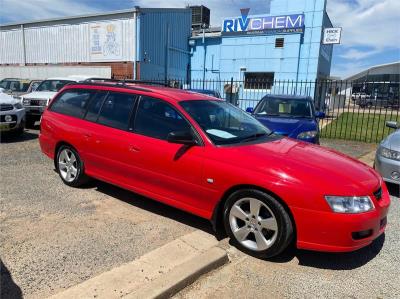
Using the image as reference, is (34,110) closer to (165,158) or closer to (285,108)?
(285,108)

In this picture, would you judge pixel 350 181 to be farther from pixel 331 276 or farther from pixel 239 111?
pixel 239 111

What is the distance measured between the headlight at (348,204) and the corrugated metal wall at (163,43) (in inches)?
658

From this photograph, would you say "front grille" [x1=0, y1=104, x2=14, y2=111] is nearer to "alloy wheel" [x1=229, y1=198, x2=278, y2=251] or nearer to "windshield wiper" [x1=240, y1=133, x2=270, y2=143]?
"windshield wiper" [x1=240, y1=133, x2=270, y2=143]

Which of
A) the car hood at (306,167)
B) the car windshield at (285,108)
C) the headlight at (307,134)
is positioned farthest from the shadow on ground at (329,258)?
the car windshield at (285,108)

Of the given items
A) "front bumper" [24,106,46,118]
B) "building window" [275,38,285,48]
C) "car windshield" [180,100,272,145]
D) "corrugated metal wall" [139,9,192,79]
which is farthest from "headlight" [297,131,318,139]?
"corrugated metal wall" [139,9,192,79]

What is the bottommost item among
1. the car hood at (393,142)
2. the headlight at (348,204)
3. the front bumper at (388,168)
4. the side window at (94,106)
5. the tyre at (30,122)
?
the tyre at (30,122)

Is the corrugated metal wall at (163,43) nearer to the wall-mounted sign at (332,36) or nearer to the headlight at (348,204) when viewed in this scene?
the wall-mounted sign at (332,36)

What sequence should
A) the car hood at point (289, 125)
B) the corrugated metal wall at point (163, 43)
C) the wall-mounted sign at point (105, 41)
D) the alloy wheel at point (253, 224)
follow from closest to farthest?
the alloy wheel at point (253, 224)
the car hood at point (289, 125)
the corrugated metal wall at point (163, 43)
the wall-mounted sign at point (105, 41)

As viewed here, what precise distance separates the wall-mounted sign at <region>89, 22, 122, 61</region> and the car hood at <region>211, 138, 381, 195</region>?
1668 centimetres

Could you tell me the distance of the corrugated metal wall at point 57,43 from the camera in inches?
728

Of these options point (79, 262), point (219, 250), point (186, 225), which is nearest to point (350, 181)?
point (219, 250)

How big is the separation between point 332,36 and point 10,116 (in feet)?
52.0

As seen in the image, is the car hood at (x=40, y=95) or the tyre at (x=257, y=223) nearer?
the tyre at (x=257, y=223)

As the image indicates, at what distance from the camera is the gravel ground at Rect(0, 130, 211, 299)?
2994 millimetres
